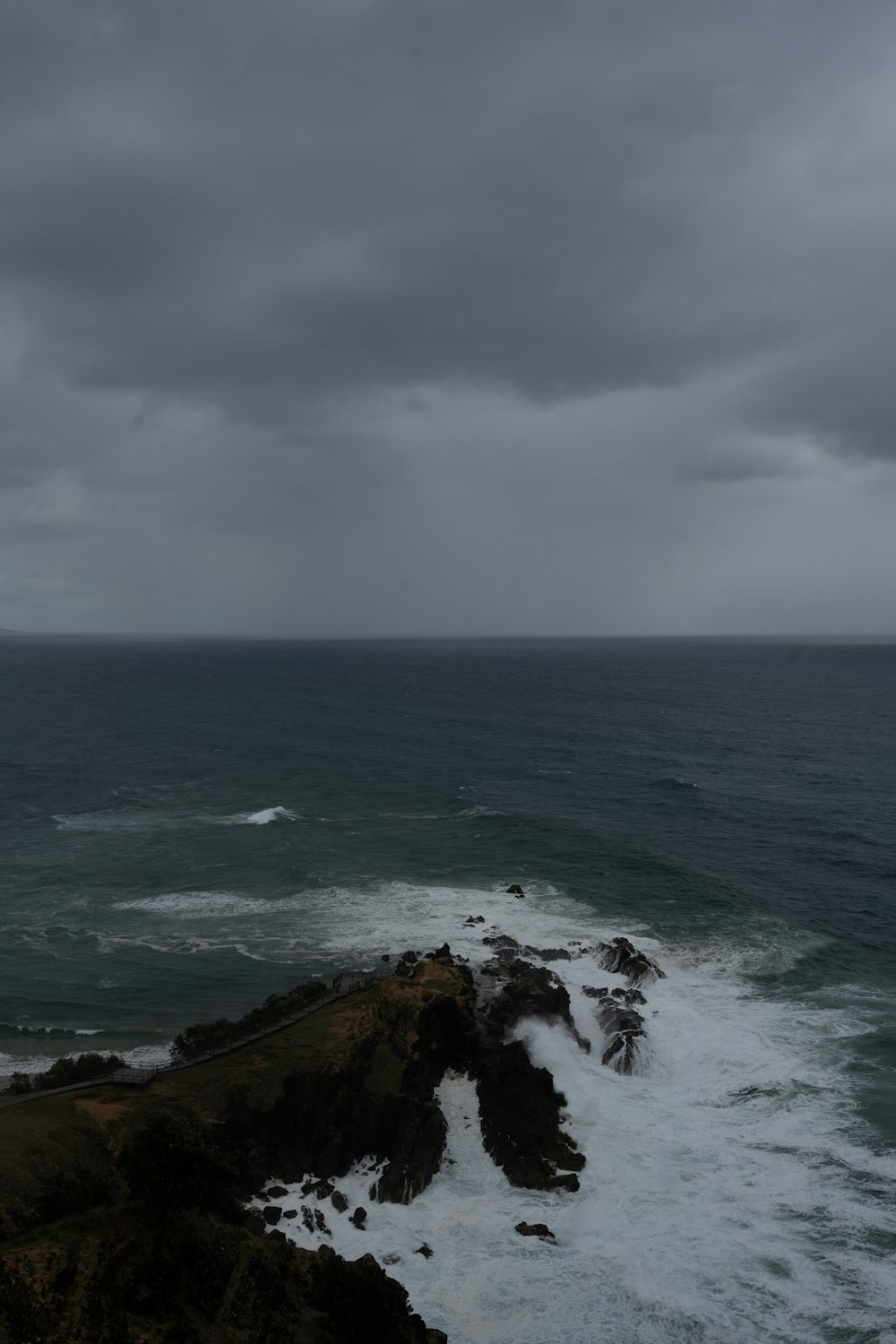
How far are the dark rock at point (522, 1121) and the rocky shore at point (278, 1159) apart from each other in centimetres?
10

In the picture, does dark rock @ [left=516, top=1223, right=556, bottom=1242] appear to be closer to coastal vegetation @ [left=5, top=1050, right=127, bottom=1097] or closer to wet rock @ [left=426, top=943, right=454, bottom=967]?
wet rock @ [left=426, top=943, right=454, bottom=967]

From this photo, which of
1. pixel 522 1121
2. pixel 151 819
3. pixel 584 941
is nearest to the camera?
pixel 522 1121

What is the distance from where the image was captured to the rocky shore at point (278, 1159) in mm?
27125

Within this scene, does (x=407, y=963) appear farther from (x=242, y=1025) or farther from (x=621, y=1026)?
(x=621, y=1026)

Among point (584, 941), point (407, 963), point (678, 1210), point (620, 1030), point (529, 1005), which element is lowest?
point (678, 1210)

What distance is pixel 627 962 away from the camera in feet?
189

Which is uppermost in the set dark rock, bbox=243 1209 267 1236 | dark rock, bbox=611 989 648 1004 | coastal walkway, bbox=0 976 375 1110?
coastal walkway, bbox=0 976 375 1110

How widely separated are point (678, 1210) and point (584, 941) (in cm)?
2674

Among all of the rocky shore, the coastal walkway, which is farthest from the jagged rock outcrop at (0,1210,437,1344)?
the coastal walkway

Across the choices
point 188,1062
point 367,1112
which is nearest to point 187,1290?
point 367,1112

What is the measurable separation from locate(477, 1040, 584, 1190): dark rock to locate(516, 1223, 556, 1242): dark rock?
3.05 m

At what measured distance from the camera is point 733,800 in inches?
4176

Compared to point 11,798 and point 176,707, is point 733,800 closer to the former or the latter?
point 11,798

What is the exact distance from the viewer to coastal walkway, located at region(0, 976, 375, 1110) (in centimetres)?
3775
